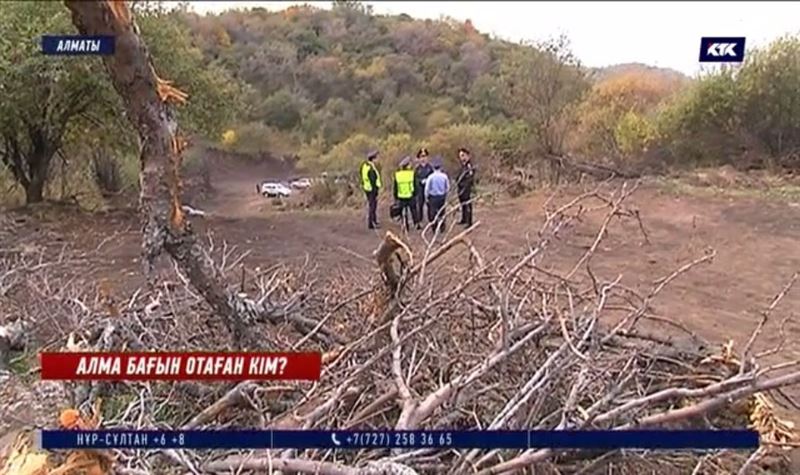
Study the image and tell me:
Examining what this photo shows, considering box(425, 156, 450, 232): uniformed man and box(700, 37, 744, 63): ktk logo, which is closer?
box(700, 37, 744, 63): ktk logo

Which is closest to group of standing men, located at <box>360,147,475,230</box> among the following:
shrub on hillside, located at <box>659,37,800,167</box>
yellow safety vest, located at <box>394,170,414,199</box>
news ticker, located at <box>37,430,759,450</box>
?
yellow safety vest, located at <box>394,170,414,199</box>

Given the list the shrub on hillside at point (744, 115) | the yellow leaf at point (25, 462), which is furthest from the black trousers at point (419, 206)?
the yellow leaf at point (25, 462)

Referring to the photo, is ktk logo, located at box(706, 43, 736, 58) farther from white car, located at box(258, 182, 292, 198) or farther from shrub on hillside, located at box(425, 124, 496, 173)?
white car, located at box(258, 182, 292, 198)

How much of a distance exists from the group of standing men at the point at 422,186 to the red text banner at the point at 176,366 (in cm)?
79

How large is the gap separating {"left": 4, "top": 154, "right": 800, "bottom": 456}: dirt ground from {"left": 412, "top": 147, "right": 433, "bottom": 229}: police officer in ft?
0.43

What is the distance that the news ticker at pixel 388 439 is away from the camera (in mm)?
2172

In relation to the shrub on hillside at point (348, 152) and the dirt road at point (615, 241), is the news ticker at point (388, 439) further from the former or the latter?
the shrub on hillside at point (348, 152)

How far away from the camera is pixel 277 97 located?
9.48ft

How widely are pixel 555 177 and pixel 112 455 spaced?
1.71m

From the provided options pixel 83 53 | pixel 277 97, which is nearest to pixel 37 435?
pixel 83 53

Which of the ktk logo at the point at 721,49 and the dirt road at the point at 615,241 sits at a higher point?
the ktk logo at the point at 721,49

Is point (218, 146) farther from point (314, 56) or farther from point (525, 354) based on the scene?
point (525, 354)

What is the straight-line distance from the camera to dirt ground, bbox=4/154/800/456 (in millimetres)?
2863

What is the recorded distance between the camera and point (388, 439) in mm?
2330
